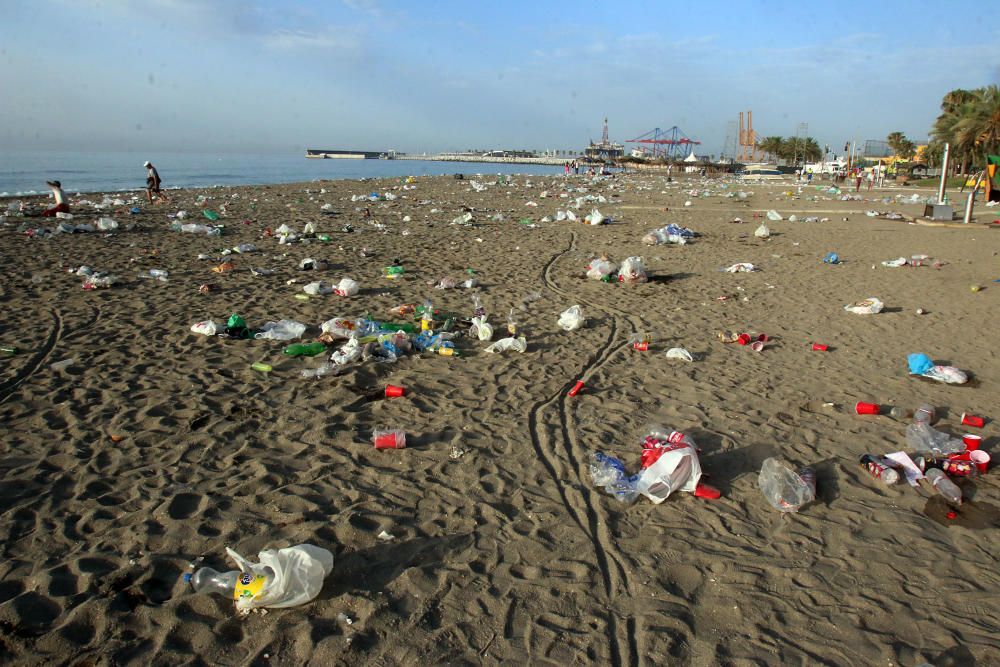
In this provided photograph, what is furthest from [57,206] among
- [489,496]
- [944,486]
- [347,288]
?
[944,486]

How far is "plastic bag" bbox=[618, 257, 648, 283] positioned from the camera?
27.7 feet

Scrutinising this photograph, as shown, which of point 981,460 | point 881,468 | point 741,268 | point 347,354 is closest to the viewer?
point 881,468

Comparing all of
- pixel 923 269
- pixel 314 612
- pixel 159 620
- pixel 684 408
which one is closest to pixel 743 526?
pixel 684 408

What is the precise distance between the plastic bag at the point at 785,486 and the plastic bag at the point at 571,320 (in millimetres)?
3058

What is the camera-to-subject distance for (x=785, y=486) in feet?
10.7

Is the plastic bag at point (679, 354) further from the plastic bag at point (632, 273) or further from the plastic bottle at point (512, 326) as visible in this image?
the plastic bag at point (632, 273)

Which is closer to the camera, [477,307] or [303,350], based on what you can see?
[303,350]

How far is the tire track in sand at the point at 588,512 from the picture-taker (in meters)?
2.34

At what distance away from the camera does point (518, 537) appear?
9.61 ft

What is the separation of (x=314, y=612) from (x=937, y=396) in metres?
4.90

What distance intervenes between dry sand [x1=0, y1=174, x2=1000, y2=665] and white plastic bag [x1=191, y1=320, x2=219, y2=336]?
0.44 ft

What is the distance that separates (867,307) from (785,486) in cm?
465

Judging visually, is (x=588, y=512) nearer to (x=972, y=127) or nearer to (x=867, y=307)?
(x=867, y=307)

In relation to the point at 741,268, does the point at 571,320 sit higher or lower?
lower
